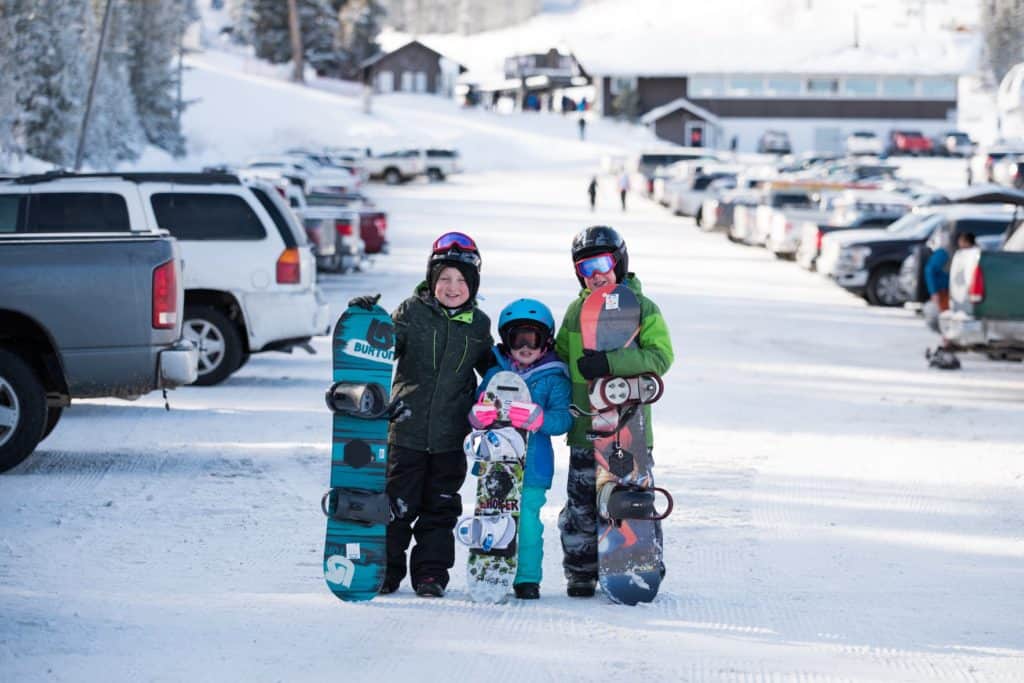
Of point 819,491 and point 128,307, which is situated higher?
point 128,307

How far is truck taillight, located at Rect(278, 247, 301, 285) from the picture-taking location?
1521 cm

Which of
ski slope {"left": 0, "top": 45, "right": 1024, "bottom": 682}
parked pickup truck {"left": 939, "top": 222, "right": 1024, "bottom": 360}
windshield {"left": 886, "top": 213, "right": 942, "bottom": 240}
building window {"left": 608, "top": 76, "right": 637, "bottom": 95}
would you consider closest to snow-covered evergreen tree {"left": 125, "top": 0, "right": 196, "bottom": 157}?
building window {"left": 608, "top": 76, "right": 637, "bottom": 95}

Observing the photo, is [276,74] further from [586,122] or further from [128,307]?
[128,307]

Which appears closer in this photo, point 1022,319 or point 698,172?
point 1022,319

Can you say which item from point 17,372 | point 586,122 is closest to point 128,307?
point 17,372

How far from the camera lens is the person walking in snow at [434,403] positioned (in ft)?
23.5

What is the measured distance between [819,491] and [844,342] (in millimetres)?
9663

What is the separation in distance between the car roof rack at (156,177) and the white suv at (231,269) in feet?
0.05

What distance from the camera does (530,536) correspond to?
7.13 m

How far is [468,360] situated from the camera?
7211mm

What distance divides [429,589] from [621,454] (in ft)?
3.34

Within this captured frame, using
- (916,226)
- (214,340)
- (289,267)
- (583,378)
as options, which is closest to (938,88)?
(916,226)

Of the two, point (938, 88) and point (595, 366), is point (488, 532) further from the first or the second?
point (938, 88)

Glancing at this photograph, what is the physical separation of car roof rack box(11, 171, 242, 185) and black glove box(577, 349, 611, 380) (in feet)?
28.0
